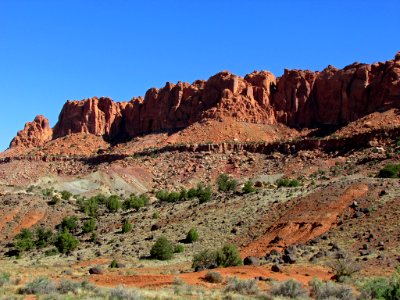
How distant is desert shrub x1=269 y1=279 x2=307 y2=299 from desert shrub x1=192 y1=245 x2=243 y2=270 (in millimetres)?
10006

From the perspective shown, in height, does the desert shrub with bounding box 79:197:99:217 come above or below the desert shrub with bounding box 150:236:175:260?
above

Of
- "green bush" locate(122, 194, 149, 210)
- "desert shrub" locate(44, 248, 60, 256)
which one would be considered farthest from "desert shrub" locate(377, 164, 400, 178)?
"desert shrub" locate(44, 248, 60, 256)

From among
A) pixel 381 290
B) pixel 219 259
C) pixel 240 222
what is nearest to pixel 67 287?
pixel 219 259

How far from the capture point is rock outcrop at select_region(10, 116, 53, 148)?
159 m

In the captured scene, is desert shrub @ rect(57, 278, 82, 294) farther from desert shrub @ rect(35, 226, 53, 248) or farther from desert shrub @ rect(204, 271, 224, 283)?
desert shrub @ rect(35, 226, 53, 248)

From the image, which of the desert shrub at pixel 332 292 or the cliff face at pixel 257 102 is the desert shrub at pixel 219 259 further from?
the cliff face at pixel 257 102

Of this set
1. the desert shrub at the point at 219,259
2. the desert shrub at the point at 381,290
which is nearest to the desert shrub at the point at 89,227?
the desert shrub at the point at 219,259

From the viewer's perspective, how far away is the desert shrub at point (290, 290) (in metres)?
21.2

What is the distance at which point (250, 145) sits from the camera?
108062 mm

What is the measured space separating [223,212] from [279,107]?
81017 millimetres

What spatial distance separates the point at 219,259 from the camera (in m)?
31.9

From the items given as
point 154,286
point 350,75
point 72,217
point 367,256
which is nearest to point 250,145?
point 350,75

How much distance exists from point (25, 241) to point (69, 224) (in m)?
7.42

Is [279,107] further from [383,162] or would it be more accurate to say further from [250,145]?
[383,162]
